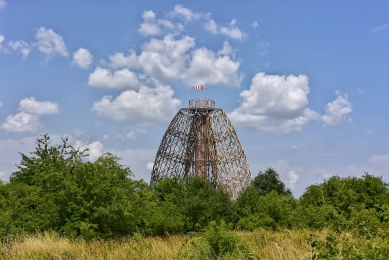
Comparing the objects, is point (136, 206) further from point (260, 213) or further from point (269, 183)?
point (269, 183)

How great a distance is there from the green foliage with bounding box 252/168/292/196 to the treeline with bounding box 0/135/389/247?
1656cm

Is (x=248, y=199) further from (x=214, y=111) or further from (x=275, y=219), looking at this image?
(x=214, y=111)

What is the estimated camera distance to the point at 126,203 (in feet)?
42.6

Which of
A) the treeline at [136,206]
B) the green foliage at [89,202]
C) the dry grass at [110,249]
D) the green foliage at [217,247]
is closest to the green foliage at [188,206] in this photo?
the treeline at [136,206]

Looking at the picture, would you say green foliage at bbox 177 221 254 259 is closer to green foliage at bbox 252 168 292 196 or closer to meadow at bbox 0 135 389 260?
meadow at bbox 0 135 389 260

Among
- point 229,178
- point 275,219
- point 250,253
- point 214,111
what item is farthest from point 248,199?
point 250,253

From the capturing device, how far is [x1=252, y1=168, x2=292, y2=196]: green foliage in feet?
138

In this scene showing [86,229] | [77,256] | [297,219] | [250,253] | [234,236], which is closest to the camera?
[250,253]

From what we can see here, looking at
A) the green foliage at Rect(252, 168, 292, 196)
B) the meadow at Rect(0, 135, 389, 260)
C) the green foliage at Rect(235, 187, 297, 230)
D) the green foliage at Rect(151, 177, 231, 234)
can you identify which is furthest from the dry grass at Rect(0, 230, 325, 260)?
the green foliage at Rect(252, 168, 292, 196)

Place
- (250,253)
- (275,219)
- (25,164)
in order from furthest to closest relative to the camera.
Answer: (25,164) < (275,219) < (250,253)

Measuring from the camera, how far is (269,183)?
42094 millimetres

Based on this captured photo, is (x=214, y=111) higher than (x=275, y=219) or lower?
higher

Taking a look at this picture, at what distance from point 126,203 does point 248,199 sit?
38.7 feet

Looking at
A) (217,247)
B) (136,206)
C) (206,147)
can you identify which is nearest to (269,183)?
(206,147)
